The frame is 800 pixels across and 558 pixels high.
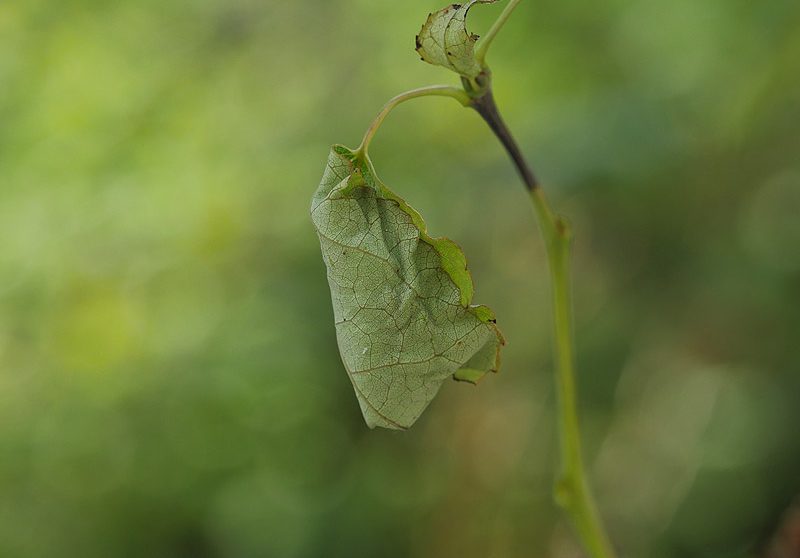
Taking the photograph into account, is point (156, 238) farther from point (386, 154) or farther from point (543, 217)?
point (543, 217)

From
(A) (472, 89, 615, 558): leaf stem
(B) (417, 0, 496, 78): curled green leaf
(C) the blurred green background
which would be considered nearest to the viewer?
(B) (417, 0, 496, 78): curled green leaf

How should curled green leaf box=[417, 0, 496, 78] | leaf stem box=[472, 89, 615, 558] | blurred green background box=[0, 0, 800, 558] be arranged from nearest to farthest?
1. curled green leaf box=[417, 0, 496, 78]
2. leaf stem box=[472, 89, 615, 558]
3. blurred green background box=[0, 0, 800, 558]

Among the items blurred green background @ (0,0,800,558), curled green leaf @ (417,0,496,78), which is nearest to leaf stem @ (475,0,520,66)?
curled green leaf @ (417,0,496,78)

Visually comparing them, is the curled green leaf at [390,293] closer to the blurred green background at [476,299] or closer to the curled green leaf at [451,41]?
the curled green leaf at [451,41]

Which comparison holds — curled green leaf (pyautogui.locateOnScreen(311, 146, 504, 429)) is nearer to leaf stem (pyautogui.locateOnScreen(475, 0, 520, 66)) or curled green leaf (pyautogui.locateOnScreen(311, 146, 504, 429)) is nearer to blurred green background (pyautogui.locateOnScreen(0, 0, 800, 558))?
leaf stem (pyautogui.locateOnScreen(475, 0, 520, 66))

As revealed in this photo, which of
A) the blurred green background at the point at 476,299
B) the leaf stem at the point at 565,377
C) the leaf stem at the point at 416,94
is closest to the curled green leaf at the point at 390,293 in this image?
the leaf stem at the point at 416,94

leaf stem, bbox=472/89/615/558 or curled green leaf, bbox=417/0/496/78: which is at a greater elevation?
curled green leaf, bbox=417/0/496/78

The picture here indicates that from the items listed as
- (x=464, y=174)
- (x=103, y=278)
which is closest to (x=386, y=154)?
(x=464, y=174)

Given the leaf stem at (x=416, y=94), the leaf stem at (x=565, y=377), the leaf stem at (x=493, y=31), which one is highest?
the leaf stem at (x=493, y=31)
